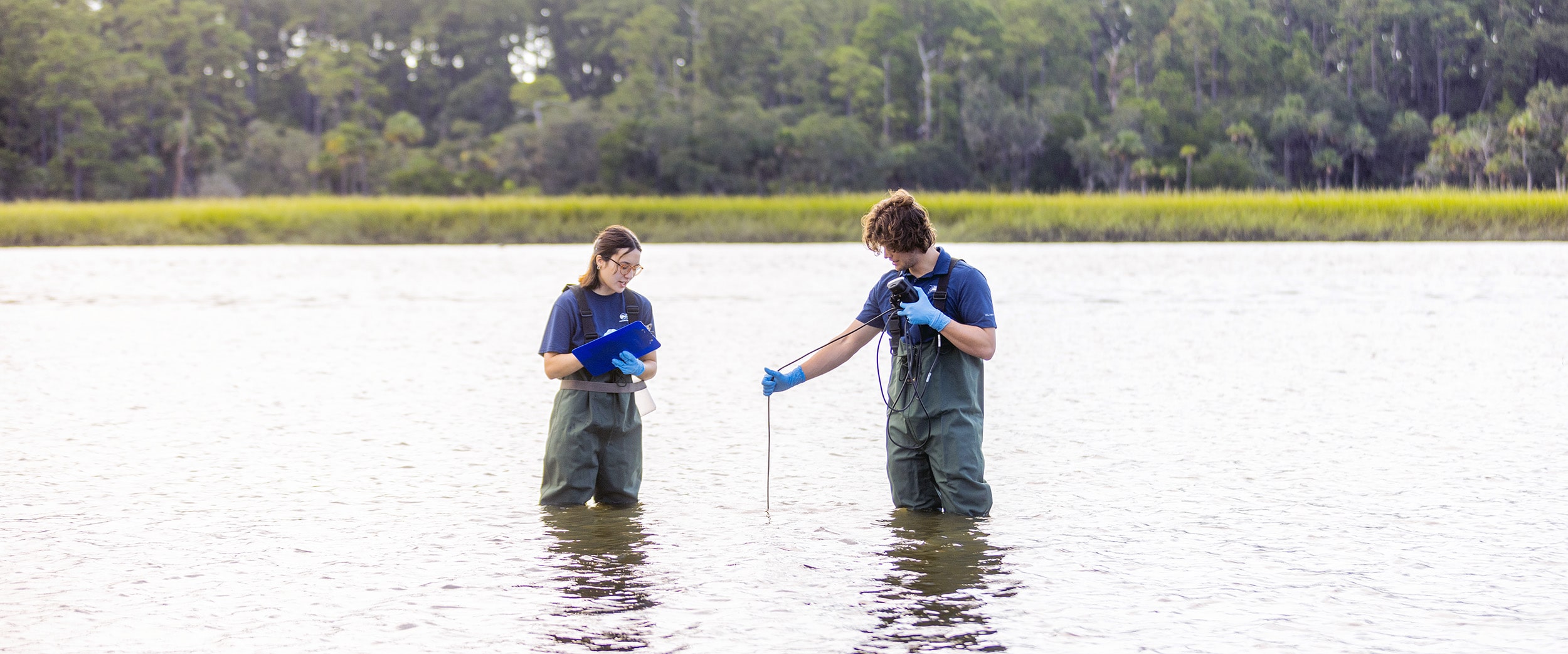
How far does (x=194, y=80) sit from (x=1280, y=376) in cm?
10115

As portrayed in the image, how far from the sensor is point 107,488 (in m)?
7.29

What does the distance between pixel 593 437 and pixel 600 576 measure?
0.96 meters

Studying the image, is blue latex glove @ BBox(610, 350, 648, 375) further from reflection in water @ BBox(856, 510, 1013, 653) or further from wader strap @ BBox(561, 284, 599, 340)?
reflection in water @ BBox(856, 510, 1013, 653)

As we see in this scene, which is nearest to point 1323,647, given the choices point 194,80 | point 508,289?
point 508,289

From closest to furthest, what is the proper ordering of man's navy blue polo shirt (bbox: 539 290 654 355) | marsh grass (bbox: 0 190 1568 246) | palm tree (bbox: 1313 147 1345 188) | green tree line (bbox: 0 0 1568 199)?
man's navy blue polo shirt (bbox: 539 290 654 355)
marsh grass (bbox: 0 190 1568 246)
green tree line (bbox: 0 0 1568 199)
palm tree (bbox: 1313 147 1345 188)

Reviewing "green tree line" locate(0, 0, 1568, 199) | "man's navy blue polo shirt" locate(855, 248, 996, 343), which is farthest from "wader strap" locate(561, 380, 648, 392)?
"green tree line" locate(0, 0, 1568, 199)

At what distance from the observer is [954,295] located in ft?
18.8

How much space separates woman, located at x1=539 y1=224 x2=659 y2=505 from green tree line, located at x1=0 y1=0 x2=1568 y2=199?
70.4 m

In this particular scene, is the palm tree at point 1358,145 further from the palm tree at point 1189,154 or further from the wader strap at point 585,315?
the wader strap at point 585,315

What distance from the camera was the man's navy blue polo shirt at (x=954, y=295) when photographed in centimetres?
567

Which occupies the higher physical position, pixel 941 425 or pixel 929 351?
pixel 929 351

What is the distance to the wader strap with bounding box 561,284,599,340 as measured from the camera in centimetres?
607

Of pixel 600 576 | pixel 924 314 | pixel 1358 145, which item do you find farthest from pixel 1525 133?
pixel 600 576

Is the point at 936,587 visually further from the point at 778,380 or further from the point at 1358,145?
the point at 1358,145
